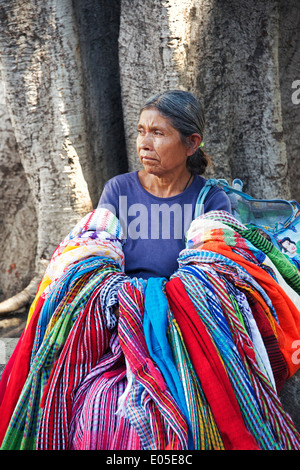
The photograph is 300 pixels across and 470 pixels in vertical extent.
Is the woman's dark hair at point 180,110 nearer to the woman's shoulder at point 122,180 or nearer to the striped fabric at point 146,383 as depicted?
the woman's shoulder at point 122,180

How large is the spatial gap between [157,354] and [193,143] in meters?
1.18

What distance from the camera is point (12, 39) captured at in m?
3.21

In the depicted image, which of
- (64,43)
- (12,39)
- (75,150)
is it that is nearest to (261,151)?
(75,150)

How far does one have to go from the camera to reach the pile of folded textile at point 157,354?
170cm

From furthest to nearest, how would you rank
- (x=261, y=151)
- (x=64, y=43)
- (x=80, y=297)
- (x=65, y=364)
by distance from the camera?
1. (x=261, y=151)
2. (x=64, y=43)
3. (x=80, y=297)
4. (x=65, y=364)

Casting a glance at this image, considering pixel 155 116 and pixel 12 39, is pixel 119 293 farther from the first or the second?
pixel 12 39

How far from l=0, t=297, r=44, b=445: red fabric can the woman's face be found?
0.89 metres

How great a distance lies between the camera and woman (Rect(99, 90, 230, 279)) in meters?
2.39

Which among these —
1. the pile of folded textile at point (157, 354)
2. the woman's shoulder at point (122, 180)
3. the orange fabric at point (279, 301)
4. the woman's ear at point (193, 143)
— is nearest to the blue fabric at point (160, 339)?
the pile of folded textile at point (157, 354)

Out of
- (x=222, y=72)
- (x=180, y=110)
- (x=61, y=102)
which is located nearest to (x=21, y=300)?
(x=61, y=102)

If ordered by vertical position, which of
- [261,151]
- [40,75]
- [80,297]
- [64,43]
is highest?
[64,43]
